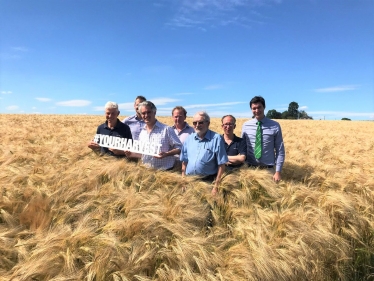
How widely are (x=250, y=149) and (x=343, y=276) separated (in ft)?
8.62

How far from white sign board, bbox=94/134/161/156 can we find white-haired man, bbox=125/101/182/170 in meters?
0.07

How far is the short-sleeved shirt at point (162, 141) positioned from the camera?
4273 millimetres

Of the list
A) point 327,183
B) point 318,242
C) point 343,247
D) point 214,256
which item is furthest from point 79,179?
point 327,183

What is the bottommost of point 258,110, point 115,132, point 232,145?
point 232,145

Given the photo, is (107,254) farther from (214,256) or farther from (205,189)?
(205,189)

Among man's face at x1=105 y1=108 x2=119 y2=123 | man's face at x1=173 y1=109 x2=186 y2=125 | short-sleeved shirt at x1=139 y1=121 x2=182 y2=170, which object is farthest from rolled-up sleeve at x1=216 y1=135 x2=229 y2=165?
man's face at x1=105 y1=108 x2=119 y2=123

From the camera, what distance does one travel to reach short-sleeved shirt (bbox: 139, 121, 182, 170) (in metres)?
4.27

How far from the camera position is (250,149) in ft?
15.8

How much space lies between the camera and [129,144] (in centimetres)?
435

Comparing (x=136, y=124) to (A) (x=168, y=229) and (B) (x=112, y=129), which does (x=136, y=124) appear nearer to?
(B) (x=112, y=129)

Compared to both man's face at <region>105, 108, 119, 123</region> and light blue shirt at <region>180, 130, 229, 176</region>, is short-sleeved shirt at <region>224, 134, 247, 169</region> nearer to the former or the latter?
light blue shirt at <region>180, 130, 229, 176</region>

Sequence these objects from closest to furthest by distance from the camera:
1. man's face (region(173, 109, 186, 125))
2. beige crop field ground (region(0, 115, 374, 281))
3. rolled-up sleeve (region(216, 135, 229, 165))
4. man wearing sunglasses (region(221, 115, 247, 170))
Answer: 1. beige crop field ground (region(0, 115, 374, 281))
2. rolled-up sleeve (region(216, 135, 229, 165))
3. man wearing sunglasses (region(221, 115, 247, 170))
4. man's face (region(173, 109, 186, 125))

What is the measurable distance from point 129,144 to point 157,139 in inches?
18.7

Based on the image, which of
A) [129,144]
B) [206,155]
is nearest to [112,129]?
[129,144]
